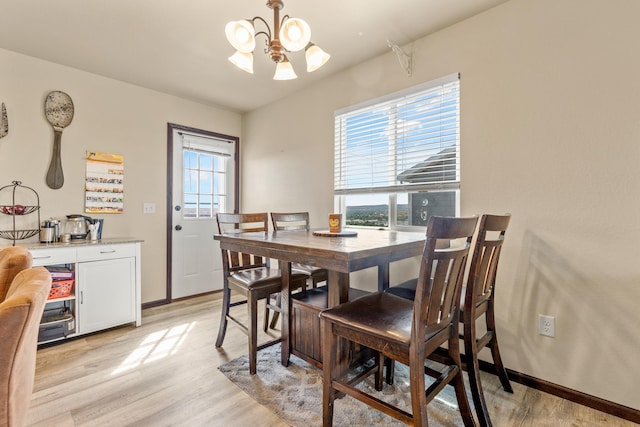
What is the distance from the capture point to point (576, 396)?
171 centimetres

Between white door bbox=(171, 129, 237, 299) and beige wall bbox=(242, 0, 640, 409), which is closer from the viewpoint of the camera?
beige wall bbox=(242, 0, 640, 409)

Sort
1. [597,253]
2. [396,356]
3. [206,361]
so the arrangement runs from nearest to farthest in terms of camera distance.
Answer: [396,356], [597,253], [206,361]

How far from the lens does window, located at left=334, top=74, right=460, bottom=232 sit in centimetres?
226

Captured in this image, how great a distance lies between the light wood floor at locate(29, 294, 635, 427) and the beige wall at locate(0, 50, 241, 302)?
1132 millimetres

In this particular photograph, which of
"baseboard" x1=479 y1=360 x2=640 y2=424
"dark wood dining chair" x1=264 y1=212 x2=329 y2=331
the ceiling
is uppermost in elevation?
the ceiling

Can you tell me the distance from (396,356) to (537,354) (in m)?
1.21

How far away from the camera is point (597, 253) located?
5.44 ft

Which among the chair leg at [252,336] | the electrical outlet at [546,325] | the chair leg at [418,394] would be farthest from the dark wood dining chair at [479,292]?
the chair leg at [252,336]

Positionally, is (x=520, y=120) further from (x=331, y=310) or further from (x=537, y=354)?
(x=331, y=310)

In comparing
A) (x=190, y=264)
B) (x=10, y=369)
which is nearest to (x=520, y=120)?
(x=10, y=369)

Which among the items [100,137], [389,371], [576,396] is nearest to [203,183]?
[100,137]

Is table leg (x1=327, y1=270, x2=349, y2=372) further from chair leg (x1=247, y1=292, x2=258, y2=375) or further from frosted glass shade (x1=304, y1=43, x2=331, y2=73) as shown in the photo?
frosted glass shade (x1=304, y1=43, x2=331, y2=73)

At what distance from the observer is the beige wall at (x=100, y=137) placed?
8.57ft

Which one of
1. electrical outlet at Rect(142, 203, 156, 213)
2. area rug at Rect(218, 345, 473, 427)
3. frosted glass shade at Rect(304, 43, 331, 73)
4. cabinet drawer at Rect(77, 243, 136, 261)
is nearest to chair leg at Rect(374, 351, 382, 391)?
area rug at Rect(218, 345, 473, 427)
